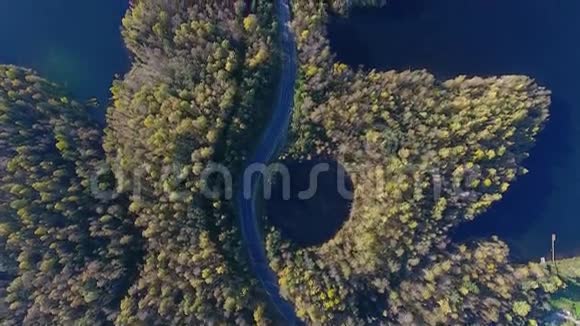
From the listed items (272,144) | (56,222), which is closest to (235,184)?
(272,144)

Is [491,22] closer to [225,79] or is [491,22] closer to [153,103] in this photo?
[225,79]

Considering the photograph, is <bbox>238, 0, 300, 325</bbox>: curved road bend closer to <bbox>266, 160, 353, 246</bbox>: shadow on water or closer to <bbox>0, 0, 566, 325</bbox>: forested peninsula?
<bbox>0, 0, 566, 325</bbox>: forested peninsula

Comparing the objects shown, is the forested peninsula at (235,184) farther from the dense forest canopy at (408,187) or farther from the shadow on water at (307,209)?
the shadow on water at (307,209)

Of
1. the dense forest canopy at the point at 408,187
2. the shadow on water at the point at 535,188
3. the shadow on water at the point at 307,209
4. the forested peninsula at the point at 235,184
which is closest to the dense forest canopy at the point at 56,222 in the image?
the forested peninsula at the point at 235,184

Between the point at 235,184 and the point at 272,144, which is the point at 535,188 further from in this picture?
the point at 235,184

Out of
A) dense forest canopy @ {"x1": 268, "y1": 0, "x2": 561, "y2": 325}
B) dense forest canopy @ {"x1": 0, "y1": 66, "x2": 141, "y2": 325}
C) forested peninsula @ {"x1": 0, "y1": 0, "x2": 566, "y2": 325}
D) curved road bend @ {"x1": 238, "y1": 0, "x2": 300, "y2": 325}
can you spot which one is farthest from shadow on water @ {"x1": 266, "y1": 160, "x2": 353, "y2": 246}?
→ dense forest canopy @ {"x1": 0, "y1": 66, "x2": 141, "y2": 325}

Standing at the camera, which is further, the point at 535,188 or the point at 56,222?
the point at 535,188

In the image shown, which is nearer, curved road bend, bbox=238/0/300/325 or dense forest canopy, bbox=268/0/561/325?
dense forest canopy, bbox=268/0/561/325
